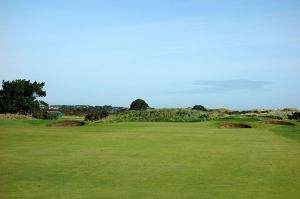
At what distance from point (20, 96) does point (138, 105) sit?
15.8 meters

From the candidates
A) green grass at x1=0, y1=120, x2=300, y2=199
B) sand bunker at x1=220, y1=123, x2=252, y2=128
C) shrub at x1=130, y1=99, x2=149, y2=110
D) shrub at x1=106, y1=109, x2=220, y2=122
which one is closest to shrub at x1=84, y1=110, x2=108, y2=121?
shrub at x1=106, y1=109, x2=220, y2=122

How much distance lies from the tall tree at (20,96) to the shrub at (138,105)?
41.3 feet

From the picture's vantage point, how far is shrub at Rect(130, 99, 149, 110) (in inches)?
2197

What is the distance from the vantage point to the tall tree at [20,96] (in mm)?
55188

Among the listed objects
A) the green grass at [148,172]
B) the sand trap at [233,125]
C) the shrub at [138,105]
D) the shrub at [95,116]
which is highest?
the shrub at [138,105]

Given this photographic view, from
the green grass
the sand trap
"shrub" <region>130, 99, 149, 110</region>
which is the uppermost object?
"shrub" <region>130, 99, 149, 110</region>

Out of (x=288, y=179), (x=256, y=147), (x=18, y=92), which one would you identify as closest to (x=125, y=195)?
(x=288, y=179)

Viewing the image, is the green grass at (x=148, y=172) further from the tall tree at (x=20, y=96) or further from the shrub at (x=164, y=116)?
the tall tree at (x=20, y=96)

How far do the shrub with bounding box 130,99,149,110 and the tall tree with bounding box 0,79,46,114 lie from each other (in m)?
12.6

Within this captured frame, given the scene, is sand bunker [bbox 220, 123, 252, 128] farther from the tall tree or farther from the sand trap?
the tall tree

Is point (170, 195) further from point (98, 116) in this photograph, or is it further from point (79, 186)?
point (98, 116)

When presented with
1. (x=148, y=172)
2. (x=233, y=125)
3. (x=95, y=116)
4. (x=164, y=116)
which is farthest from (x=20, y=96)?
(x=148, y=172)

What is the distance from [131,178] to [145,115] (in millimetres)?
33914

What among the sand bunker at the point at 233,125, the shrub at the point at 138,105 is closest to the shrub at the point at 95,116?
the shrub at the point at 138,105
